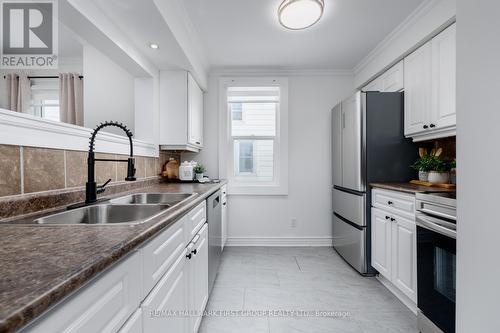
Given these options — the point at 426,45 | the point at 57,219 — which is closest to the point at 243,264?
the point at 57,219

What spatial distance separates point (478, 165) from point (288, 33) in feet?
6.93

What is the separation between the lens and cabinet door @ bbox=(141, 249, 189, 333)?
823 millimetres

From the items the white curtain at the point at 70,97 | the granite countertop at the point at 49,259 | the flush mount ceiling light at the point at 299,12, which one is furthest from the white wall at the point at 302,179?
the granite countertop at the point at 49,259

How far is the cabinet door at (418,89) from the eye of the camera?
2.10 m

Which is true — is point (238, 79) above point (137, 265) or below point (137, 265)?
above

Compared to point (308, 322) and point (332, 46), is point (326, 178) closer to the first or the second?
point (332, 46)

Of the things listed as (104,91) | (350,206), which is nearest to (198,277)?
(350,206)

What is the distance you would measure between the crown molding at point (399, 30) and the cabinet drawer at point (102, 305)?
2691 millimetres

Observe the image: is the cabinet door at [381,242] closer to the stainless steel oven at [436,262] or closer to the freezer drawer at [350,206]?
the freezer drawer at [350,206]

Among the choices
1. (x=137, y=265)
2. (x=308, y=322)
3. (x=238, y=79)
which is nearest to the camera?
(x=137, y=265)

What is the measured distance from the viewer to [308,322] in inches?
68.6

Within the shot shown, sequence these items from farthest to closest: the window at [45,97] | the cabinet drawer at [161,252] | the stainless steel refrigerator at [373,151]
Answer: the window at [45,97], the stainless steel refrigerator at [373,151], the cabinet drawer at [161,252]

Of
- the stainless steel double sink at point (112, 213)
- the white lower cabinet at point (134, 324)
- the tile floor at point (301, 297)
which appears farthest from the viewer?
the tile floor at point (301, 297)

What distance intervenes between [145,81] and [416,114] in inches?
103
